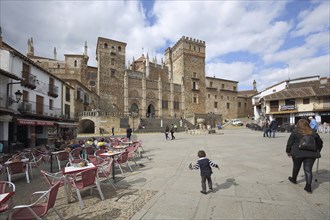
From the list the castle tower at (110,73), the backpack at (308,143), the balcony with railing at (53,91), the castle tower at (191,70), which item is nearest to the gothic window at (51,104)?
the balcony with railing at (53,91)

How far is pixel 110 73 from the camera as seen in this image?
39438 millimetres

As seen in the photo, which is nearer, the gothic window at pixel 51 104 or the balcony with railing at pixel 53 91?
the balcony with railing at pixel 53 91

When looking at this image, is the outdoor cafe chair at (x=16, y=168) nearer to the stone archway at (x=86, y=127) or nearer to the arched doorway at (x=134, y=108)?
the stone archway at (x=86, y=127)

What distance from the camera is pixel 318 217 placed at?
11.1 ft

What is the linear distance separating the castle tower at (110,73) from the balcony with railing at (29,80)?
22.2m

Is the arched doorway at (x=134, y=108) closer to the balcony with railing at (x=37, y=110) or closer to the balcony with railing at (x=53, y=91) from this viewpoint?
the balcony with railing at (x=37, y=110)

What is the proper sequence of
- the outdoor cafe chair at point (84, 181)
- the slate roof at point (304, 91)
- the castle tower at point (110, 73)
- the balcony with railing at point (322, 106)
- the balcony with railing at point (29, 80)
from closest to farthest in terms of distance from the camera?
the outdoor cafe chair at point (84, 181) < the balcony with railing at point (29, 80) < the balcony with railing at point (322, 106) < the slate roof at point (304, 91) < the castle tower at point (110, 73)

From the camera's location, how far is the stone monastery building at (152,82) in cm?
3822

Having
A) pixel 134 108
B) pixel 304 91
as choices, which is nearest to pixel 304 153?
pixel 304 91

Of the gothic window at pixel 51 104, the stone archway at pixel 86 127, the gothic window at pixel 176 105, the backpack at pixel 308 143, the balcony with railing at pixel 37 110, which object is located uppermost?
the gothic window at pixel 176 105

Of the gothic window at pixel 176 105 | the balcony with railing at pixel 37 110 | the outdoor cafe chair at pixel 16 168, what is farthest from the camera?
the gothic window at pixel 176 105

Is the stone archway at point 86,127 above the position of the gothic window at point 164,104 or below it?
below

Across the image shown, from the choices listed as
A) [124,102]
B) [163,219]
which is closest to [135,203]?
[163,219]

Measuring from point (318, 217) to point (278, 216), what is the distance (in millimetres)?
659
